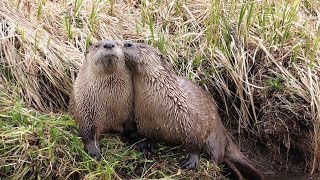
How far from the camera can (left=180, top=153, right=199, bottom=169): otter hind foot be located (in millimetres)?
3531

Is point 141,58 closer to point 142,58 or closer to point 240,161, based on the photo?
point 142,58

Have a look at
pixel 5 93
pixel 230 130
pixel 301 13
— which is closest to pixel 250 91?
pixel 230 130

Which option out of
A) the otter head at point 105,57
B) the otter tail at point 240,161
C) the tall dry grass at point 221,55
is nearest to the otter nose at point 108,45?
the otter head at point 105,57

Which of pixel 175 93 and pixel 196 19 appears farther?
pixel 196 19

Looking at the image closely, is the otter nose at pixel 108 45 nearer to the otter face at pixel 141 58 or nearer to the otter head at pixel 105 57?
the otter head at pixel 105 57

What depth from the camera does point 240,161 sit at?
3961mm

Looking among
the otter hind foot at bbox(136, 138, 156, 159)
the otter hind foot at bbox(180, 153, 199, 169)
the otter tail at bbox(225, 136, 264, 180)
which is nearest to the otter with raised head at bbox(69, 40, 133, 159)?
the otter hind foot at bbox(136, 138, 156, 159)

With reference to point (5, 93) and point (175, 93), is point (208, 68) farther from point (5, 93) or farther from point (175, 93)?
point (5, 93)

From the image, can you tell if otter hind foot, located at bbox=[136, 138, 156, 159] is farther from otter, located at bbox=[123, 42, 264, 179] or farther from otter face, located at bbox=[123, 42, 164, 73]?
otter face, located at bbox=[123, 42, 164, 73]

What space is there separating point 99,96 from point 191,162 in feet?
1.75

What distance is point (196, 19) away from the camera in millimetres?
4562

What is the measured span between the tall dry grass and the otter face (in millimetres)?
524

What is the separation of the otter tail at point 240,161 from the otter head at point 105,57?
2.66ft

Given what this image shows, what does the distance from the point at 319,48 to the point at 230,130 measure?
0.72 meters
